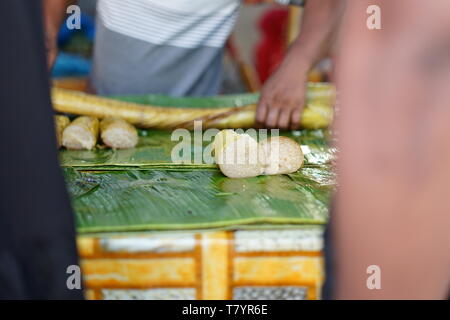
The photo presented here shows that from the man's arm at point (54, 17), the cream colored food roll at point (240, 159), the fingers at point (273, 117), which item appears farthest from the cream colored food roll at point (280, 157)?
the man's arm at point (54, 17)

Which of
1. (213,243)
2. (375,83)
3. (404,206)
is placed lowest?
(213,243)

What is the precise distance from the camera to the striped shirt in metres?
2.08

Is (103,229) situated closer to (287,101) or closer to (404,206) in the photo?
(404,206)

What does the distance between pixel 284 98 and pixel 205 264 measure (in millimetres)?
906

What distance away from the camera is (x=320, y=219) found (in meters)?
0.94

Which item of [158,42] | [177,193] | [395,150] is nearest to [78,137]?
[177,193]

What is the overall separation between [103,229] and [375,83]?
576 millimetres

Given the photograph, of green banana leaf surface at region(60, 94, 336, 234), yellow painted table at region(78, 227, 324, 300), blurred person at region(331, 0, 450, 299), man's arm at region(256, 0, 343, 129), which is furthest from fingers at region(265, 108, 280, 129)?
blurred person at region(331, 0, 450, 299)

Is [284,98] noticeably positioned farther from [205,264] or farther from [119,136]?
[205,264]

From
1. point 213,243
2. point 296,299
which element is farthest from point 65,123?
point 296,299

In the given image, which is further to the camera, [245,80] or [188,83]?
[245,80]

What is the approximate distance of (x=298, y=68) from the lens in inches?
68.2

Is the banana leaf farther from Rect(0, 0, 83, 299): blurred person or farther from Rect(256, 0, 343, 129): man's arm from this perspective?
Rect(256, 0, 343, 129): man's arm

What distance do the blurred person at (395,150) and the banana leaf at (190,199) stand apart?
0.37 m
